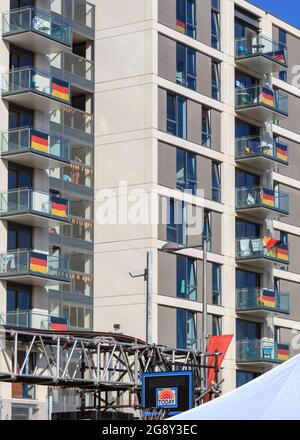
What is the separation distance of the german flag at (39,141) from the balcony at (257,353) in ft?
56.1

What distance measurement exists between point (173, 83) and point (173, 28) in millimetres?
2914

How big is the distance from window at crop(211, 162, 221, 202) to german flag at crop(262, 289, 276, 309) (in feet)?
18.6

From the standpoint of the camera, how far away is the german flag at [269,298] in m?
65.0

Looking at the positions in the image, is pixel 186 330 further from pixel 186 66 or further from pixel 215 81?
pixel 215 81

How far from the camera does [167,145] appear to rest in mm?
60438

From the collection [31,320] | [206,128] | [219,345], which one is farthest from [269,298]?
[219,345]

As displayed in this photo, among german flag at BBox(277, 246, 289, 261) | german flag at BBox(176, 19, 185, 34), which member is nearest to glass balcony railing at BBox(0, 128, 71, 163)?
german flag at BBox(176, 19, 185, 34)

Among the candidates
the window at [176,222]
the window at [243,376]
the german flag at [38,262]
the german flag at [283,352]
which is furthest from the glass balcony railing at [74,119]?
the german flag at [283,352]

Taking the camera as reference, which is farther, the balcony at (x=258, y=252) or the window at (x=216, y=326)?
the balcony at (x=258, y=252)

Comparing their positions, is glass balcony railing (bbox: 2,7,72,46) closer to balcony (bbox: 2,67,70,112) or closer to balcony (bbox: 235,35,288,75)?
balcony (bbox: 2,67,70,112)

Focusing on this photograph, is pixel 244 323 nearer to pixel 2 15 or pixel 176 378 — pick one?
pixel 2 15

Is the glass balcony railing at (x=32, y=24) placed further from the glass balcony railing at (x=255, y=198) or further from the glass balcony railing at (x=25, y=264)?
the glass balcony railing at (x=255, y=198)

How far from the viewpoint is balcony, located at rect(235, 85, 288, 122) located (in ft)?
218
